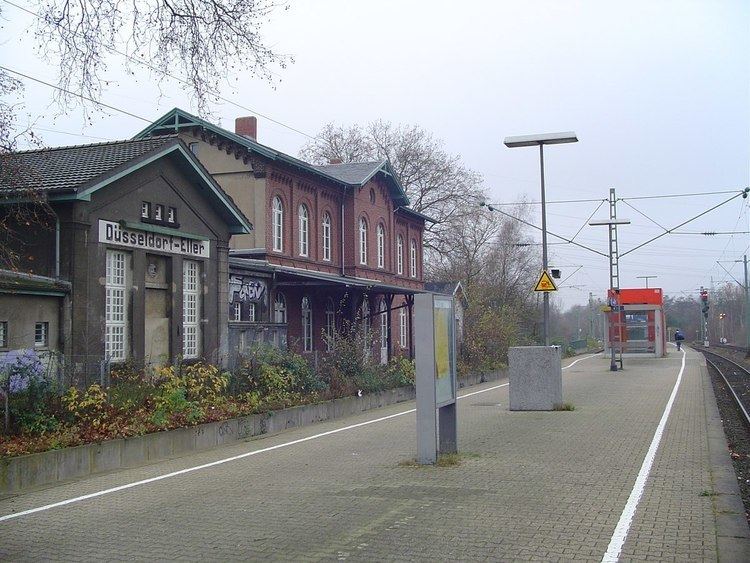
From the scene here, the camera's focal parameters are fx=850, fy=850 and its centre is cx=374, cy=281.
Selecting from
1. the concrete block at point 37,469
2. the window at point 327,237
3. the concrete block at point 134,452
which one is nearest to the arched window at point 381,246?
Answer: the window at point 327,237

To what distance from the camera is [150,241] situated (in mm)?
19312

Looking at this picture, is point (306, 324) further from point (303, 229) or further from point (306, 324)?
point (303, 229)

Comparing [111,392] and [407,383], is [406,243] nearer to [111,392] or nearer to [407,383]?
[407,383]

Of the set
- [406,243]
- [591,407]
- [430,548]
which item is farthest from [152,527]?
[406,243]

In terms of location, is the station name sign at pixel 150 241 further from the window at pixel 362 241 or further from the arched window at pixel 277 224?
the window at pixel 362 241

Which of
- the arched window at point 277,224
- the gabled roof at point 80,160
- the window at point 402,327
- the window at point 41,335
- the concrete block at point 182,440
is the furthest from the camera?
the window at point 402,327

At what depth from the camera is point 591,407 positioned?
1912 cm

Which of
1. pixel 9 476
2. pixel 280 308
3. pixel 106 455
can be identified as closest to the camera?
pixel 9 476

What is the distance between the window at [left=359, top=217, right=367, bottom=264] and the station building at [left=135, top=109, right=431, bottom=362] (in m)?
0.04

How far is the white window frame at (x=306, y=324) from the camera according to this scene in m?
31.6

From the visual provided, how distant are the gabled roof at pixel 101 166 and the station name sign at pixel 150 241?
3.39ft

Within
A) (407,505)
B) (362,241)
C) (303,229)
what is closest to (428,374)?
(407,505)

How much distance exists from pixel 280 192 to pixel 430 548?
24991mm

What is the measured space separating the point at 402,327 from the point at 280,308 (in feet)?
44.2
